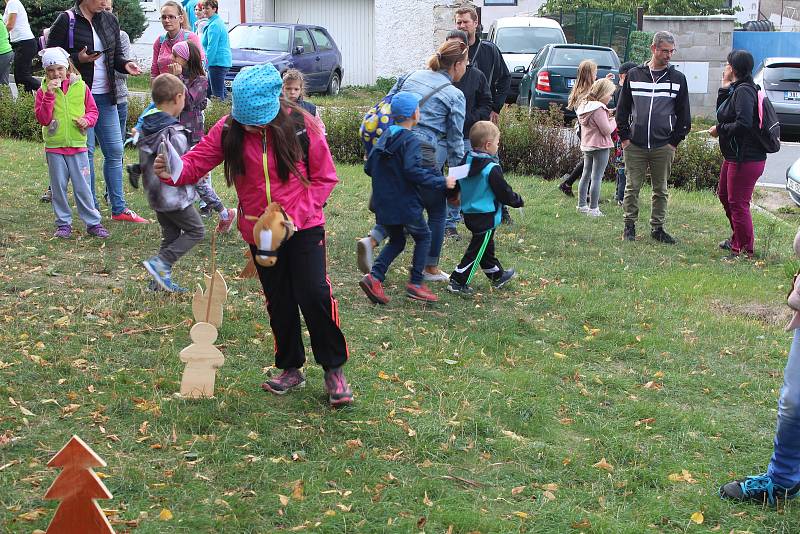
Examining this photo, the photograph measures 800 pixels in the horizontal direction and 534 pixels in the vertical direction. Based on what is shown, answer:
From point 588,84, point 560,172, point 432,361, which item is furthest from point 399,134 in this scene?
point 560,172

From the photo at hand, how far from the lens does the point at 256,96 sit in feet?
14.9

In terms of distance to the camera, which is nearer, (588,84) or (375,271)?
(375,271)

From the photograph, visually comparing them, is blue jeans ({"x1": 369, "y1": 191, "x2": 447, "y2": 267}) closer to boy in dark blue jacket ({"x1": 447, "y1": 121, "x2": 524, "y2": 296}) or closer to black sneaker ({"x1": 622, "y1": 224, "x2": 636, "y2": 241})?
boy in dark blue jacket ({"x1": 447, "y1": 121, "x2": 524, "y2": 296})

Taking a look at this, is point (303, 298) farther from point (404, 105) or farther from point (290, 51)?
point (290, 51)

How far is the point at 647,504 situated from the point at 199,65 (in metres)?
6.06

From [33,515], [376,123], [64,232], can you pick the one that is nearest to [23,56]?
[64,232]

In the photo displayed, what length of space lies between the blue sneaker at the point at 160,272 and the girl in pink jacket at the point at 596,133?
5.73m

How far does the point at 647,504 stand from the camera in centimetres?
434

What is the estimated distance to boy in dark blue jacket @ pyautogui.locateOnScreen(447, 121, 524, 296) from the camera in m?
7.22

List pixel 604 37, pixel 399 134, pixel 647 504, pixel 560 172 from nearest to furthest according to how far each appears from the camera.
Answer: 1. pixel 647 504
2. pixel 399 134
3. pixel 560 172
4. pixel 604 37

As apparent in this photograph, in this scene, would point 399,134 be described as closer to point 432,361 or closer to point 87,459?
point 432,361

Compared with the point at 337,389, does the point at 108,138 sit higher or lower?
higher

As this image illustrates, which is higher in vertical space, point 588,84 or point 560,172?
point 588,84

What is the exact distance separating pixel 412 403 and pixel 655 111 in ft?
17.1
